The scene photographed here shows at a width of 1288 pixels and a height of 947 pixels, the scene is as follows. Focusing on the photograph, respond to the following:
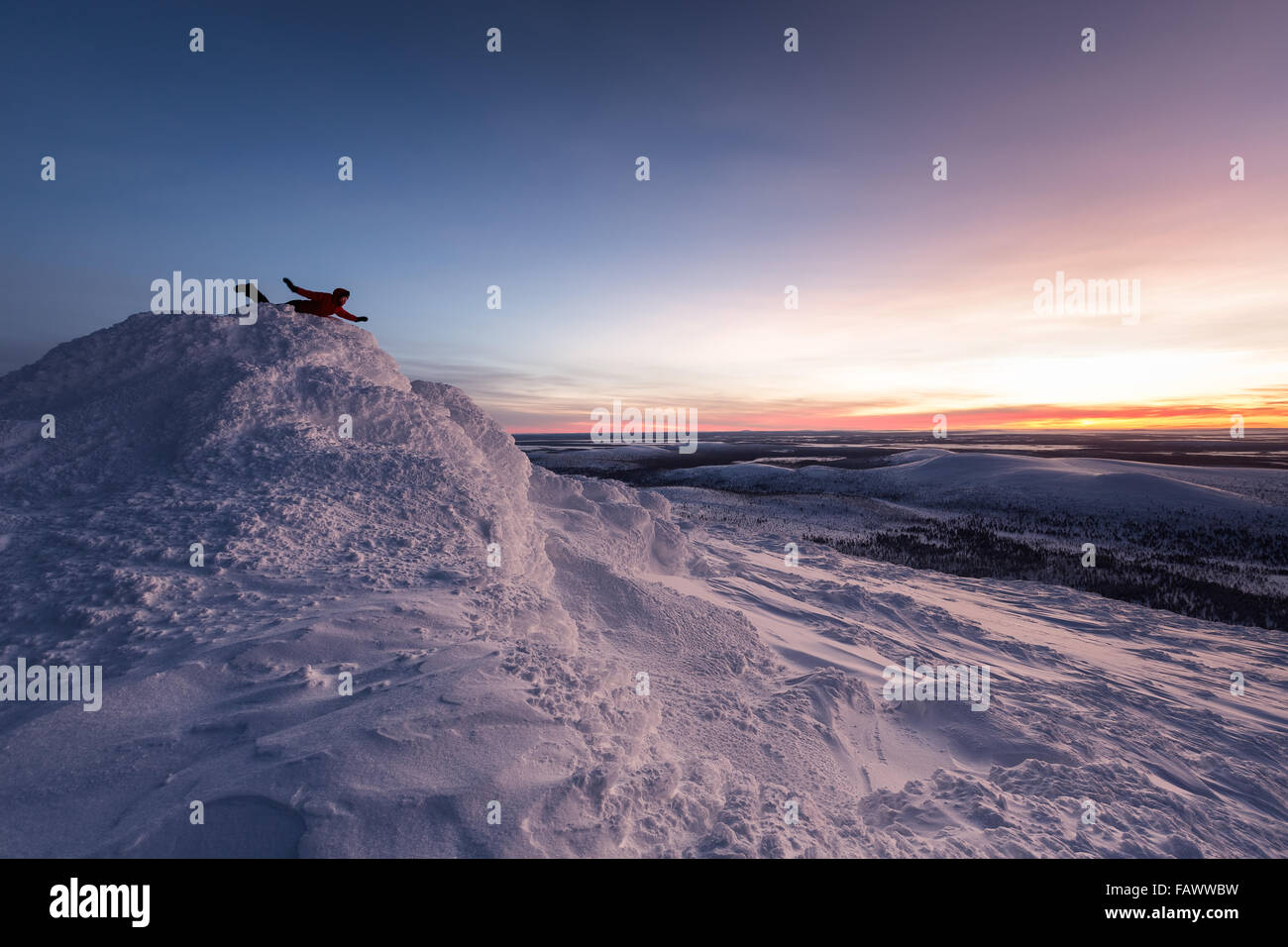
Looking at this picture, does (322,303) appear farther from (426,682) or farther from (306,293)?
(426,682)

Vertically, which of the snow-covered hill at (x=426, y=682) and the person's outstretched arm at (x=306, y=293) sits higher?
the person's outstretched arm at (x=306, y=293)

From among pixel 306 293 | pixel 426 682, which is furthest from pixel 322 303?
pixel 426 682

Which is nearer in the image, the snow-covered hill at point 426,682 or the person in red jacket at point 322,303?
the snow-covered hill at point 426,682

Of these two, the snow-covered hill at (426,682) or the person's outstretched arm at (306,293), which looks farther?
the person's outstretched arm at (306,293)

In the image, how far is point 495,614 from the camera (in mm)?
5043

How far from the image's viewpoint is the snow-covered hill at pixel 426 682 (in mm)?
3113

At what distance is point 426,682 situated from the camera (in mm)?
3877

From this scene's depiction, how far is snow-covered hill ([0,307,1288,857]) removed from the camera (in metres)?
3.11

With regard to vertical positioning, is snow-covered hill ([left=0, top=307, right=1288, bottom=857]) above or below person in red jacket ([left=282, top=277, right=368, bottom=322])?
below

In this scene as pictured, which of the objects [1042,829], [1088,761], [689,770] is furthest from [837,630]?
[689,770]

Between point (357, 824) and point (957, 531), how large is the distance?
22179 millimetres
